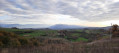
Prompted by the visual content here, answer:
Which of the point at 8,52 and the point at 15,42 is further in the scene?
the point at 15,42

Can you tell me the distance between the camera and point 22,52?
22.6 feet

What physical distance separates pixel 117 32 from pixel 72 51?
31.1m

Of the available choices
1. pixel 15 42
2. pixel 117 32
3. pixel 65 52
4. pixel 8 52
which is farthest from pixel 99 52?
pixel 117 32

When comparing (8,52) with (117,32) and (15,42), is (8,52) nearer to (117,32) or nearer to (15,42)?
(15,42)

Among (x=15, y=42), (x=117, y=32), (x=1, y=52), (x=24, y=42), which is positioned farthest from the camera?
(x=117, y=32)

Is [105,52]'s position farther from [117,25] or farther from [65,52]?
[117,25]

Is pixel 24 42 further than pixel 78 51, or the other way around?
pixel 24 42

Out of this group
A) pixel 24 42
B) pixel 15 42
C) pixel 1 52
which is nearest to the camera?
pixel 1 52

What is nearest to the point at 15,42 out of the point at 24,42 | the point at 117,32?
the point at 24,42

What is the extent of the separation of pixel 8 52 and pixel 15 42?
30.6 feet

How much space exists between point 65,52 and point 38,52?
4.61ft

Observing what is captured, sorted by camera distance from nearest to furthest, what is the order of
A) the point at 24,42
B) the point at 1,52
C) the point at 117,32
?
the point at 1,52 < the point at 24,42 < the point at 117,32

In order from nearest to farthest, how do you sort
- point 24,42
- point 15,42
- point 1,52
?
point 1,52 → point 15,42 → point 24,42

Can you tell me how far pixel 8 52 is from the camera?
6.78 m
